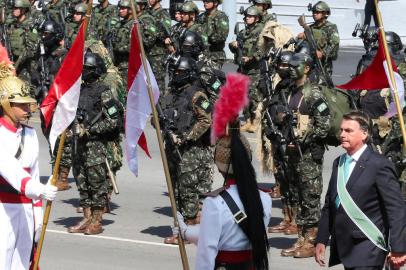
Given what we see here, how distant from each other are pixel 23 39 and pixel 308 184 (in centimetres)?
1034

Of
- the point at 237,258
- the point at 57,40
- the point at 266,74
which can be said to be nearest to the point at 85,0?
the point at 57,40

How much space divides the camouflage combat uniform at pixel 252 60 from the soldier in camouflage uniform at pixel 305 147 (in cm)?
690

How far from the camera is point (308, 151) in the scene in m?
13.7

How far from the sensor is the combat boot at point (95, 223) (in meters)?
14.9

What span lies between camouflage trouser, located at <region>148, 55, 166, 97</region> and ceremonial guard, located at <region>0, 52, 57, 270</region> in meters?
12.2

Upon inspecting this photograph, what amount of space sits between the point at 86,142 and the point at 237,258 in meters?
6.44

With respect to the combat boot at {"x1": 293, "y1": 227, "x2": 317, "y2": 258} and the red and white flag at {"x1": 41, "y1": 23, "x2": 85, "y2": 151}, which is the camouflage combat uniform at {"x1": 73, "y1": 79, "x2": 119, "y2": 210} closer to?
the combat boot at {"x1": 293, "y1": 227, "x2": 317, "y2": 258}

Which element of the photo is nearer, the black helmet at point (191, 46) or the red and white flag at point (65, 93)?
the red and white flag at point (65, 93)

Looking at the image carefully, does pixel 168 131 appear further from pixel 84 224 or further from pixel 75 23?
pixel 75 23

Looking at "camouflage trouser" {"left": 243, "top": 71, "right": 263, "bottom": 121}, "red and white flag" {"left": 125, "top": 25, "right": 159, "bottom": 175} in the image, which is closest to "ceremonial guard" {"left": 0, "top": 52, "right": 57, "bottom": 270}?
"red and white flag" {"left": 125, "top": 25, "right": 159, "bottom": 175}

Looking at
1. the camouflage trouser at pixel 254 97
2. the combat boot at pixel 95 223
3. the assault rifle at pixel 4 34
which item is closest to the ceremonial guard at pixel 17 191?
the combat boot at pixel 95 223

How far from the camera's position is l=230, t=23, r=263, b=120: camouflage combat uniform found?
2083 centimetres

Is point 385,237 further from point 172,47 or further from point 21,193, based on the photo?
point 172,47

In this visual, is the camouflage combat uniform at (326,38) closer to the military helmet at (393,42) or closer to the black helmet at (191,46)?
the military helmet at (393,42)
